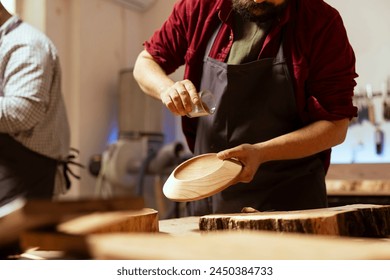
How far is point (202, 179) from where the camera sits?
865mm

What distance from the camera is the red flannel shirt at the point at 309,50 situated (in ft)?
3.80

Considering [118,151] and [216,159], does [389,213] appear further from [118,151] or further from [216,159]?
[118,151]

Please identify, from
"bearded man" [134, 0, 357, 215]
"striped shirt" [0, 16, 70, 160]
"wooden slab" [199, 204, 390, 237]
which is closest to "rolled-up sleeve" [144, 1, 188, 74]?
"bearded man" [134, 0, 357, 215]

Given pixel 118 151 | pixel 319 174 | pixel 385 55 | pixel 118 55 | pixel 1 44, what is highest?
pixel 118 55

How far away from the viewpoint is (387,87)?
2350 mm

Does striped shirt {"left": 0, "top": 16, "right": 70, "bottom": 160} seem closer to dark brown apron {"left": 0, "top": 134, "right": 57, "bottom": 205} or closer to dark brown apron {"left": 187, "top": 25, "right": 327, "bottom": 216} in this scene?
dark brown apron {"left": 0, "top": 134, "right": 57, "bottom": 205}

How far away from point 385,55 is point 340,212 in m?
1.84

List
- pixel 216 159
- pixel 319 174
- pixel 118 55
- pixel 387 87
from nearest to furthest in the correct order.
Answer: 1. pixel 216 159
2. pixel 319 174
3. pixel 387 87
4. pixel 118 55

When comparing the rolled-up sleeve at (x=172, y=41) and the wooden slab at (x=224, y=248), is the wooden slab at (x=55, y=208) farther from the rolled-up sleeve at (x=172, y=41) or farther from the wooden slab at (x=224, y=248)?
the rolled-up sleeve at (x=172, y=41)

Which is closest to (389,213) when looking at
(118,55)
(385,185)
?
(385,185)

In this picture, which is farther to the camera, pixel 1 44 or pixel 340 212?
pixel 1 44

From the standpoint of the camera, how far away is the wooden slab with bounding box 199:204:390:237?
0.67m

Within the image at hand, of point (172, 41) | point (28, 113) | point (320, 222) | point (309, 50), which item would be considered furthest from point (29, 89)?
point (320, 222)

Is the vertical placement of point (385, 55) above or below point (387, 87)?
above
